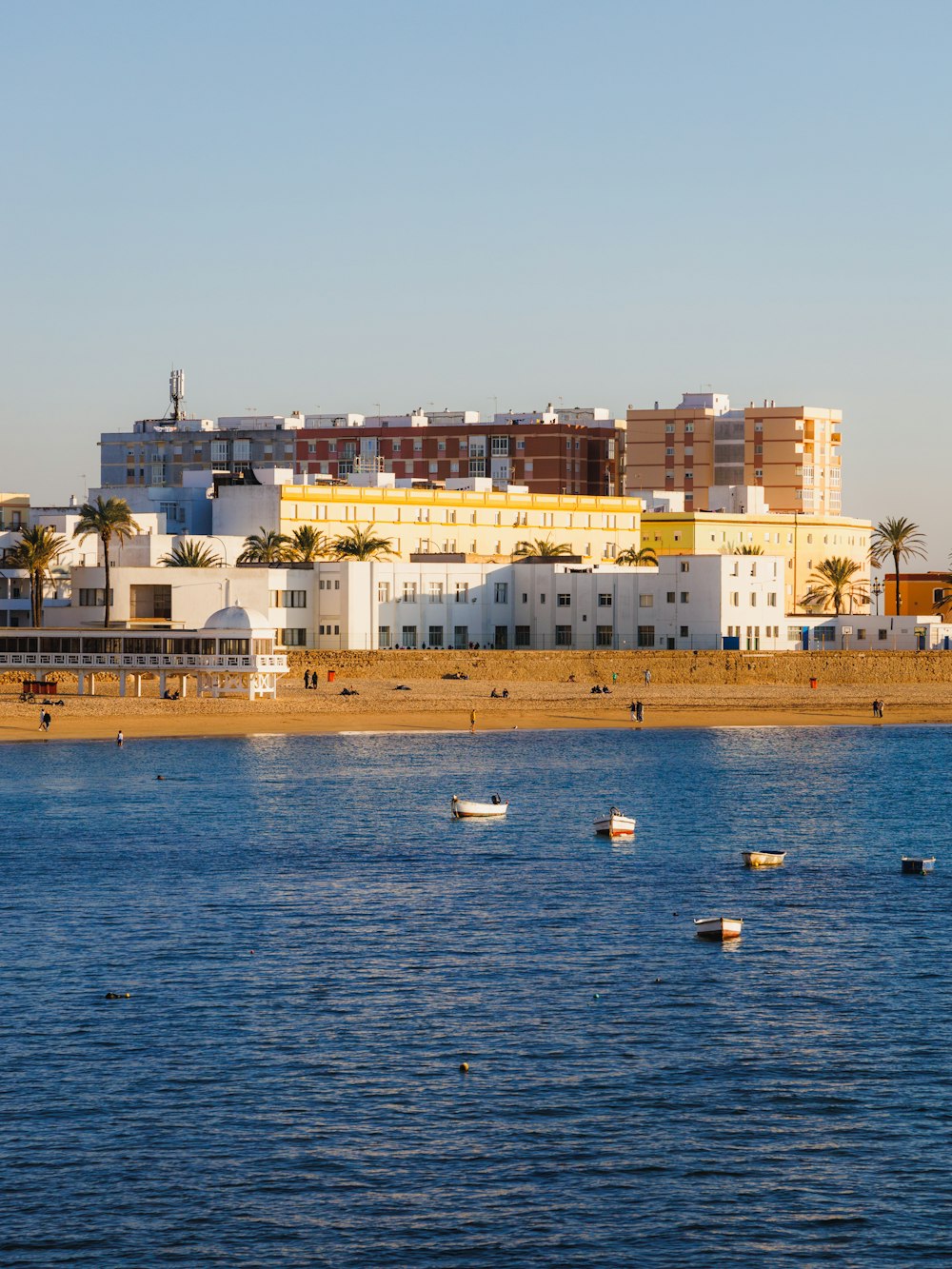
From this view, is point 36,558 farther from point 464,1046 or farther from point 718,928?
point 464,1046

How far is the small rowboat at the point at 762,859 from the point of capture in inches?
2889

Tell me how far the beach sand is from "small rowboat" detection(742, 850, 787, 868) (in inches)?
2151

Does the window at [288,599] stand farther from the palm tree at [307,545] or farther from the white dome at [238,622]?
the white dome at [238,622]

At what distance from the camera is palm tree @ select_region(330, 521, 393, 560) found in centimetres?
16875

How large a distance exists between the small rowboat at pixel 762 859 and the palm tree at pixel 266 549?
99666 mm

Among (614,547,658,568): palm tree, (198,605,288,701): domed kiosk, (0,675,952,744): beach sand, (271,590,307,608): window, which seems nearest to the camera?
(0,675,952,744): beach sand

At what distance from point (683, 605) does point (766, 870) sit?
92.1 meters

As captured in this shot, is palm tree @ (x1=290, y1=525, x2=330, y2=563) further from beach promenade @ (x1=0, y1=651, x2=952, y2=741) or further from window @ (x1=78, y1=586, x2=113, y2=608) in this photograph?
beach promenade @ (x1=0, y1=651, x2=952, y2=741)

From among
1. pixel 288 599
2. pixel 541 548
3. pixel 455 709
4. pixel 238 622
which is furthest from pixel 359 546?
pixel 238 622

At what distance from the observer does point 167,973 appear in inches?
2036

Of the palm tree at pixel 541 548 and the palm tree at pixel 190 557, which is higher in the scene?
the palm tree at pixel 541 548

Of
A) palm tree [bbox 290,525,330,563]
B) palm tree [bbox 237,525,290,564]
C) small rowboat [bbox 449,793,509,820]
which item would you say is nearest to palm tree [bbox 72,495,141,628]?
palm tree [bbox 237,525,290,564]

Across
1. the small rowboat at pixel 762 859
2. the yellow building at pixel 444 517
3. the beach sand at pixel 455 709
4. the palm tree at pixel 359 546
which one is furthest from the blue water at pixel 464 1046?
the yellow building at pixel 444 517

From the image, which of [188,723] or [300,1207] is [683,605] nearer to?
[188,723]
